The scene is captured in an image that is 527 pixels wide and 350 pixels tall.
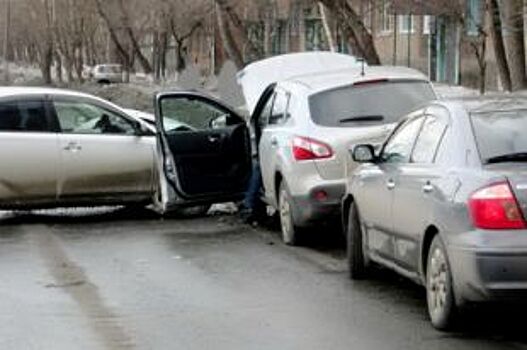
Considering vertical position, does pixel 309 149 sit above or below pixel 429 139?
below

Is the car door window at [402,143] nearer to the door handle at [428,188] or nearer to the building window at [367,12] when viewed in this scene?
the door handle at [428,188]

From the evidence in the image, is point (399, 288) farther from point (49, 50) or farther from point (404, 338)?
point (49, 50)

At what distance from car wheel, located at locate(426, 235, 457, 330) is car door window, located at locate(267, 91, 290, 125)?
483 cm

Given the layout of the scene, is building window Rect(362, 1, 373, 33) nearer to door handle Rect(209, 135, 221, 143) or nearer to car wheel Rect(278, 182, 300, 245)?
door handle Rect(209, 135, 221, 143)

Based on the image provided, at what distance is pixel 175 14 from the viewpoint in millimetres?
61438

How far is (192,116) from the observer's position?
48.5 ft

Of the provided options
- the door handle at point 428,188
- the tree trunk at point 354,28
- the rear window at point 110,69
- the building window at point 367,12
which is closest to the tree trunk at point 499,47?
the tree trunk at point 354,28

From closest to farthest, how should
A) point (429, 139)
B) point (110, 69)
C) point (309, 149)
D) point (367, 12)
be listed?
1. point (429, 139)
2. point (309, 149)
3. point (367, 12)
4. point (110, 69)

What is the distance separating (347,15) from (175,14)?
130 ft

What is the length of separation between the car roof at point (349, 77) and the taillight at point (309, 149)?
611 mm

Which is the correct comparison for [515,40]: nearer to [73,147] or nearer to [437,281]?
[73,147]

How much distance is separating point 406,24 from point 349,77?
39.6 meters

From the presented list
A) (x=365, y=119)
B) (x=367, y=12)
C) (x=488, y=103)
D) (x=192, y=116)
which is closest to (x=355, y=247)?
(x=365, y=119)

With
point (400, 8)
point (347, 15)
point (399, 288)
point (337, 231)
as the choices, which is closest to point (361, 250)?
point (399, 288)
